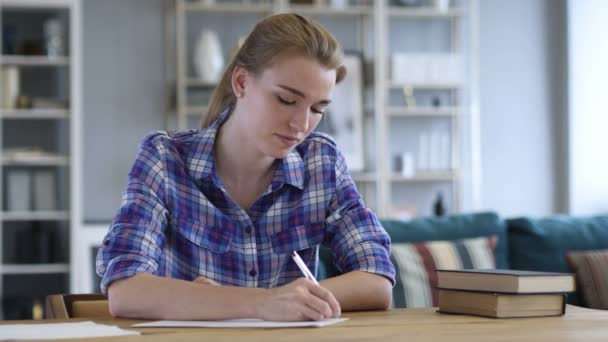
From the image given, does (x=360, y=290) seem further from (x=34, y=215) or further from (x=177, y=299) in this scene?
(x=34, y=215)

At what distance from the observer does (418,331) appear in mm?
1408

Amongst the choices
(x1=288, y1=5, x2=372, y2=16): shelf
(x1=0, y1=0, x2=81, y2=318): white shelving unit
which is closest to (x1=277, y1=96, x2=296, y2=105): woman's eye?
(x1=0, y1=0, x2=81, y2=318): white shelving unit

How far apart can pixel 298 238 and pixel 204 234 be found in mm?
212

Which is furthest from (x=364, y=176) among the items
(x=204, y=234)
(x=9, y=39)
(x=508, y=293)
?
(x=508, y=293)

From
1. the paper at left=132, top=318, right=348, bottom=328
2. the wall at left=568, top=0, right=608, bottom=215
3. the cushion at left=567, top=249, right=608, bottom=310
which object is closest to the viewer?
the paper at left=132, top=318, right=348, bottom=328

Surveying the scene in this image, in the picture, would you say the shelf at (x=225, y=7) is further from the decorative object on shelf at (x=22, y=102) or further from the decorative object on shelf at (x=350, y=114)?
the decorative object on shelf at (x=22, y=102)

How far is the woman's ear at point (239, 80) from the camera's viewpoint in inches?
75.5

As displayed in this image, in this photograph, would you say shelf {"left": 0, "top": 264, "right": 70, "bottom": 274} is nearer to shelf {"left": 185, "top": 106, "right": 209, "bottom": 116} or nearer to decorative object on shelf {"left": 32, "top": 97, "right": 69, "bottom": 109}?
decorative object on shelf {"left": 32, "top": 97, "right": 69, "bottom": 109}

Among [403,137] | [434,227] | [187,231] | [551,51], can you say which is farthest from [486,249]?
[551,51]

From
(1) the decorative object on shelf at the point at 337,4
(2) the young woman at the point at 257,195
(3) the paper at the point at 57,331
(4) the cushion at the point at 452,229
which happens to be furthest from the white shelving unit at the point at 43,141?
(3) the paper at the point at 57,331

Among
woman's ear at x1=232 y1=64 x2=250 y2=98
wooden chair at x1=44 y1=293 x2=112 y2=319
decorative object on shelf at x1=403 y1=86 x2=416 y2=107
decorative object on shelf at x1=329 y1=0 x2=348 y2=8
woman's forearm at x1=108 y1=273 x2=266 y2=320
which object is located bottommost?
wooden chair at x1=44 y1=293 x2=112 y2=319

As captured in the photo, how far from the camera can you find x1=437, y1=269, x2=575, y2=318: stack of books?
1.59 metres

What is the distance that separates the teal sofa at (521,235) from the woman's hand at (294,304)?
165 cm

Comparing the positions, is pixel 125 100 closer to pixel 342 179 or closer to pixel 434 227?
pixel 434 227
